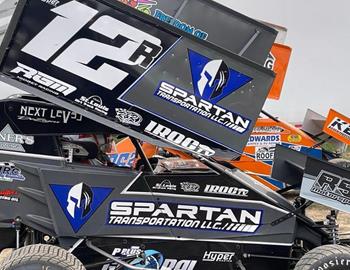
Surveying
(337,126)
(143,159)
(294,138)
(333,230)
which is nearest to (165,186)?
(143,159)

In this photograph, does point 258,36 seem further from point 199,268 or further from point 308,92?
point 308,92

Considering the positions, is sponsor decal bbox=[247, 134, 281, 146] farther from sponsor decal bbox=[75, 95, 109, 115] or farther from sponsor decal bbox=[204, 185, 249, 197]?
sponsor decal bbox=[75, 95, 109, 115]

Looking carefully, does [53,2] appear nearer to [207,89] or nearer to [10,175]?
[207,89]

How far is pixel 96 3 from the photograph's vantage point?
3.89 meters

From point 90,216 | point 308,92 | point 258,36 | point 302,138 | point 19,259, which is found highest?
point 308,92

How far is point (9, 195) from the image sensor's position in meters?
4.35

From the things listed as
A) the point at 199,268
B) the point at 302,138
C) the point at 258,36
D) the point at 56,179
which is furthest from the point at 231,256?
the point at 302,138

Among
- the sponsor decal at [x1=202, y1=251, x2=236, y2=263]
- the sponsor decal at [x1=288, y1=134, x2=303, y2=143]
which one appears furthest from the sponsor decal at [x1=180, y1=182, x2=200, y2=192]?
the sponsor decal at [x1=288, y1=134, x2=303, y2=143]

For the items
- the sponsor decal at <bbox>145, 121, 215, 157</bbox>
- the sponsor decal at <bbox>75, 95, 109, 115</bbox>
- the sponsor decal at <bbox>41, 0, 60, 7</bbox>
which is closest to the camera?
the sponsor decal at <bbox>41, 0, 60, 7</bbox>

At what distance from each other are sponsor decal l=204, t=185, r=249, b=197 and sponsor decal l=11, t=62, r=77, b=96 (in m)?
1.30

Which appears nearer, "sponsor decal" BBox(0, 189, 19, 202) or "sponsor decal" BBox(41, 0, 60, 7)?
"sponsor decal" BBox(41, 0, 60, 7)

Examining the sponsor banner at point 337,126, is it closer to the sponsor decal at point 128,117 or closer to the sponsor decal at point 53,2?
the sponsor decal at point 128,117

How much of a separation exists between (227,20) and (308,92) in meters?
9.48

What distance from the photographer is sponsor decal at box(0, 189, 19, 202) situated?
4344mm
